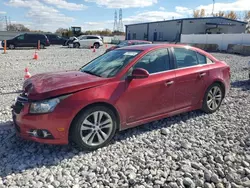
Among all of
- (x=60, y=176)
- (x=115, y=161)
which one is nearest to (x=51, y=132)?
(x=60, y=176)

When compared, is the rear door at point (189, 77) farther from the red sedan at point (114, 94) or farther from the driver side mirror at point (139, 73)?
the driver side mirror at point (139, 73)

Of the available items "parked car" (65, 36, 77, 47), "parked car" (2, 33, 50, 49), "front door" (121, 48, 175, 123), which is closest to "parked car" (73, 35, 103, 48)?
"parked car" (65, 36, 77, 47)

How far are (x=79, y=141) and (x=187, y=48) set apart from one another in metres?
2.85

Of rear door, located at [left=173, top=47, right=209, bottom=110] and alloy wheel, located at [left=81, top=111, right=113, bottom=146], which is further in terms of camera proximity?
rear door, located at [left=173, top=47, right=209, bottom=110]

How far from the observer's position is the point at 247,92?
669cm

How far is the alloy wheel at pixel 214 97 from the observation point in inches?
186

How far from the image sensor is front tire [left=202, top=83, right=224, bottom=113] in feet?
15.3

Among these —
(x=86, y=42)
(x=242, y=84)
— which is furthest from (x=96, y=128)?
(x=86, y=42)

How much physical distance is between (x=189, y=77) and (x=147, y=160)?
1.90 metres

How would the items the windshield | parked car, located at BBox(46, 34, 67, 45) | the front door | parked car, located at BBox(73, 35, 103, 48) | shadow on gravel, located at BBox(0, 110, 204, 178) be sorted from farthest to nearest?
parked car, located at BBox(46, 34, 67, 45)
parked car, located at BBox(73, 35, 103, 48)
the windshield
the front door
shadow on gravel, located at BBox(0, 110, 204, 178)

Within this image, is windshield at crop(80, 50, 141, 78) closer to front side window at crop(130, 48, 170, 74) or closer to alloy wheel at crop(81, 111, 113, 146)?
Result: front side window at crop(130, 48, 170, 74)

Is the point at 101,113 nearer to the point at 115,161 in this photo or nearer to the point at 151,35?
the point at 115,161

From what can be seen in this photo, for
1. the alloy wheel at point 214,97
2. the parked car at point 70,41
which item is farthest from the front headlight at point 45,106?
the parked car at point 70,41

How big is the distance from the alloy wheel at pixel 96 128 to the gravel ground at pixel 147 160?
186mm
